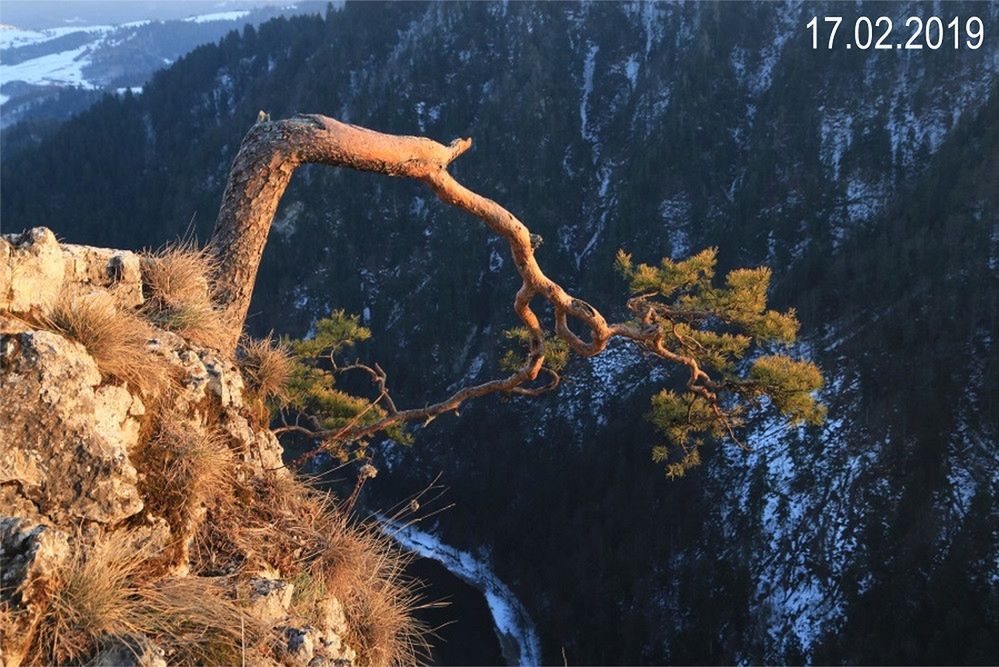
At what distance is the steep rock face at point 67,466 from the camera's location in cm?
229

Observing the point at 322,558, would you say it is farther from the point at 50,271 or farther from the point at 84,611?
the point at 50,271

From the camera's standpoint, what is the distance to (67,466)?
2711mm

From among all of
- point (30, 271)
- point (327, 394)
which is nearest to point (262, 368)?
point (30, 271)

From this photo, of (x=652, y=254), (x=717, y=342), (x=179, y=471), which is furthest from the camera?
(x=652, y=254)

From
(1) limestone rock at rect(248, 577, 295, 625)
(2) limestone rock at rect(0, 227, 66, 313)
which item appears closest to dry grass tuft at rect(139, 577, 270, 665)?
(1) limestone rock at rect(248, 577, 295, 625)

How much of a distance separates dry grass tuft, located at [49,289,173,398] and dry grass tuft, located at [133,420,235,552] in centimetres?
18

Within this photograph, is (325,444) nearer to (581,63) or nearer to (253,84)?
(581,63)

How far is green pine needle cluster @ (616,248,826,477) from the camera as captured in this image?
6.27 metres

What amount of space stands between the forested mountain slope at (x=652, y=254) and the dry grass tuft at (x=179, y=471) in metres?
35.1

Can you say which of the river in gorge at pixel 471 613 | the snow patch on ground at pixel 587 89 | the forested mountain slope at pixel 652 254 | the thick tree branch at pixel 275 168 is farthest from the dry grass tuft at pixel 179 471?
the snow patch on ground at pixel 587 89

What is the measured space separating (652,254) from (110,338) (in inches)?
2313

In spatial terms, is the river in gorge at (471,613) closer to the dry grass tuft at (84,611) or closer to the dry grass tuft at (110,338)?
the dry grass tuft at (110,338)

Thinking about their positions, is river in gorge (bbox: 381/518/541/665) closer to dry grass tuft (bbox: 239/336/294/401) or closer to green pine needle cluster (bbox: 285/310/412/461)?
green pine needle cluster (bbox: 285/310/412/461)

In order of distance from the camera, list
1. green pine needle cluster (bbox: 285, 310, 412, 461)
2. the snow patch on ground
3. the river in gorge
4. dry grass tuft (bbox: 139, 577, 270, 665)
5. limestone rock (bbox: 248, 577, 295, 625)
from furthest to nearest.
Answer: the snow patch on ground < the river in gorge < green pine needle cluster (bbox: 285, 310, 412, 461) < limestone rock (bbox: 248, 577, 295, 625) < dry grass tuft (bbox: 139, 577, 270, 665)
